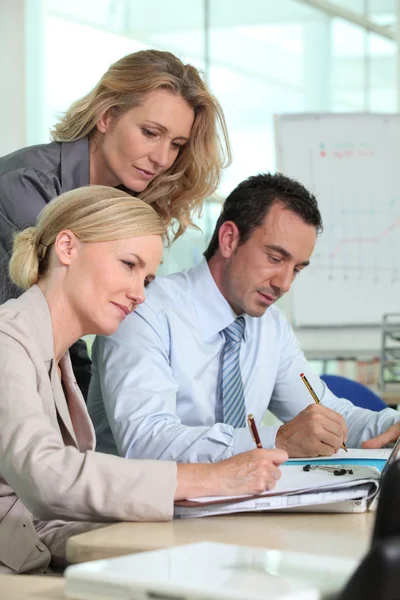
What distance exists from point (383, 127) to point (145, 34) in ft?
5.77

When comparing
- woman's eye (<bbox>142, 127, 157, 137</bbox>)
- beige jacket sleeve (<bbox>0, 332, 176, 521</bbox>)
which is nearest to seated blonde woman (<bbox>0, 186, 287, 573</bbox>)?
beige jacket sleeve (<bbox>0, 332, 176, 521</bbox>)

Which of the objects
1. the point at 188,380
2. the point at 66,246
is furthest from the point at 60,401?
the point at 188,380

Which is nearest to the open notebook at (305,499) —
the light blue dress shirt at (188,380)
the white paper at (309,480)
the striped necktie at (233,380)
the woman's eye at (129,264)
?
the white paper at (309,480)

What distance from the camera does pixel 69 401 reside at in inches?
63.3

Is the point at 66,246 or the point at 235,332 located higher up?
the point at 66,246

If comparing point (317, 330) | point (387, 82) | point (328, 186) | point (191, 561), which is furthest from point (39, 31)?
point (191, 561)

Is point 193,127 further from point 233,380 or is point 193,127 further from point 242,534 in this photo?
point 242,534

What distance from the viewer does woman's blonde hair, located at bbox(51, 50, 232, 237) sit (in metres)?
2.17

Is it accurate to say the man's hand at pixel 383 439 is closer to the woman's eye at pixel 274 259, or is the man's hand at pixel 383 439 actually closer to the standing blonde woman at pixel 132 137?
the woman's eye at pixel 274 259

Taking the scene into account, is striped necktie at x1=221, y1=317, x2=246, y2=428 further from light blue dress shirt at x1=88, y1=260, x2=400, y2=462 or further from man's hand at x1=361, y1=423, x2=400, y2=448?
man's hand at x1=361, y1=423, x2=400, y2=448

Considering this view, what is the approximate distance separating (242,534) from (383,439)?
816 millimetres

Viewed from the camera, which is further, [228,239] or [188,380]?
[228,239]

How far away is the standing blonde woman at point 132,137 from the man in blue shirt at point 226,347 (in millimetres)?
173

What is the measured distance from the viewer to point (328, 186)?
4355 mm
